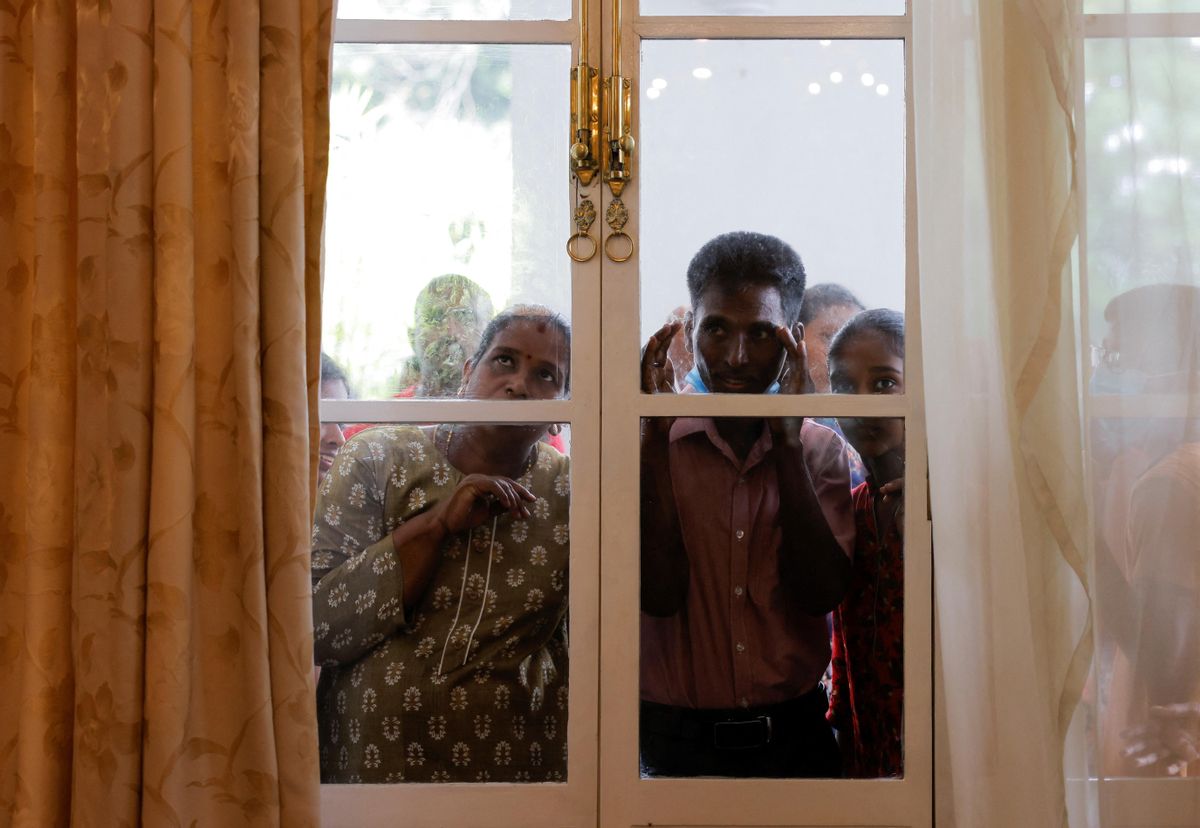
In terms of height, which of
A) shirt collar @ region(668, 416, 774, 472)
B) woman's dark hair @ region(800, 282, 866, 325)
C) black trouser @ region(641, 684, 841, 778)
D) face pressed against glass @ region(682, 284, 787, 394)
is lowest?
black trouser @ region(641, 684, 841, 778)

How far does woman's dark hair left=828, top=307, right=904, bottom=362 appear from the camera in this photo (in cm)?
153

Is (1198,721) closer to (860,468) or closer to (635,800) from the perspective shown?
(860,468)

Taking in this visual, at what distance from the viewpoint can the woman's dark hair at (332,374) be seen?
1537 millimetres

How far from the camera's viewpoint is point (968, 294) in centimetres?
134

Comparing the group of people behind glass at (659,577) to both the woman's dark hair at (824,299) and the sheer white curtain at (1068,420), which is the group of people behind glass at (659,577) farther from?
the sheer white curtain at (1068,420)

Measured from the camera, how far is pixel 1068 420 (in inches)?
51.1

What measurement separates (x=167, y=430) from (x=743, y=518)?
2.66 ft

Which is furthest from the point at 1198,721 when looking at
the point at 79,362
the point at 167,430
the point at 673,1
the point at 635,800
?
the point at 79,362

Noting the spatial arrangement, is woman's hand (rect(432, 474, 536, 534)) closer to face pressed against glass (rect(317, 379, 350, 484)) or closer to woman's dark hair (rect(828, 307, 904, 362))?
face pressed against glass (rect(317, 379, 350, 484))

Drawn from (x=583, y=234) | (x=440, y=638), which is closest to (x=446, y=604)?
(x=440, y=638)

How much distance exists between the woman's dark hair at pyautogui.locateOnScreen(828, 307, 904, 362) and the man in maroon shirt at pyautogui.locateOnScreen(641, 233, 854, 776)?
58mm

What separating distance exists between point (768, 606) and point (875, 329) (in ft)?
1.47

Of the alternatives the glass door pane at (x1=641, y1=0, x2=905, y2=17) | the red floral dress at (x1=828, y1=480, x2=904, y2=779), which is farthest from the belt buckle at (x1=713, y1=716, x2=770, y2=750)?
the glass door pane at (x1=641, y1=0, x2=905, y2=17)

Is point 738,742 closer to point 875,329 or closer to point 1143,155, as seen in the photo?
point 875,329
